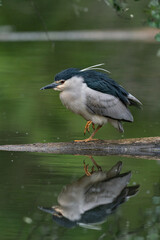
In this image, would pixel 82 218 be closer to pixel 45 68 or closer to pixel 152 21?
pixel 152 21

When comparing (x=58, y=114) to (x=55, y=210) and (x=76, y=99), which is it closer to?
(x=76, y=99)

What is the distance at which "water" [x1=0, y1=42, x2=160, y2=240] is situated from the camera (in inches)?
220

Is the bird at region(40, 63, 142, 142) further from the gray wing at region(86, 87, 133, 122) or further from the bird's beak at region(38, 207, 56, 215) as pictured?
the bird's beak at region(38, 207, 56, 215)

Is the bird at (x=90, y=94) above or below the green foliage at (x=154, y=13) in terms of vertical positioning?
below

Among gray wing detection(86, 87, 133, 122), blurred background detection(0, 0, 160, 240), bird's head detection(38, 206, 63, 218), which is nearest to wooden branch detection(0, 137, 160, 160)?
blurred background detection(0, 0, 160, 240)

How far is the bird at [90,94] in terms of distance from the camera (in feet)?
25.9

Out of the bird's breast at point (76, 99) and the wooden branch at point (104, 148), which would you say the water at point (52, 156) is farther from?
the bird's breast at point (76, 99)

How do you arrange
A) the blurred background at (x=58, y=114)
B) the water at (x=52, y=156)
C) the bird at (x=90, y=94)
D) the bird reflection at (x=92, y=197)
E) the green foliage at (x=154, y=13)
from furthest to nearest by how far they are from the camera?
the bird at (x=90, y=94) < the green foliage at (x=154, y=13) < the bird reflection at (x=92, y=197) < the blurred background at (x=58, y=114) < the water at (x=52, y=156)

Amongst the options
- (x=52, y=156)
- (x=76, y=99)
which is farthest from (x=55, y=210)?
(x=76, y=99)

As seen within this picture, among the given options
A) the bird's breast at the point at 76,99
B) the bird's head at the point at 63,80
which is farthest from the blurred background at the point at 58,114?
the bird's breast at the point at 76,99

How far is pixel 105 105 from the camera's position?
8.02m

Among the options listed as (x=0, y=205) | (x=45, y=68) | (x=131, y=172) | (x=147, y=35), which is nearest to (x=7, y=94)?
(x=45, y=68)

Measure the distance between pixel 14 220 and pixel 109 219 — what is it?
0.71 meters

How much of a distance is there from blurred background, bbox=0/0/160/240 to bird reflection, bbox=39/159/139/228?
0.29ft
